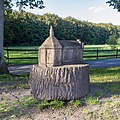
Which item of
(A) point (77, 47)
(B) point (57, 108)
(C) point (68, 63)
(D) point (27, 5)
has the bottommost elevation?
(B) point (57, 108)

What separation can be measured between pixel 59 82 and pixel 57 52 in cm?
76

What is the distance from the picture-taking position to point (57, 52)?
629cm

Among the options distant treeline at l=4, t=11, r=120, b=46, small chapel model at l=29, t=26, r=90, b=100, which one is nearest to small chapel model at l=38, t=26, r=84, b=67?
small chapel model at l=29, t=26, r=90, b=100

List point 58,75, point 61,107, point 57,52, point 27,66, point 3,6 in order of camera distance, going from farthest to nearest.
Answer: point 27,66 → point 3,6 → point 57,52 → point 58,75 → point 61,107

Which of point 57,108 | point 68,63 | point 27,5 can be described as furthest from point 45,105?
point 27,5

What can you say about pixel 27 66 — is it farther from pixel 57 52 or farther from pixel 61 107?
pixel 61 107

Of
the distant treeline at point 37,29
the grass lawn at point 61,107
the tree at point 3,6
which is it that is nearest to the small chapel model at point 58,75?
the grass lawn at point 61,107

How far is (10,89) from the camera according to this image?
7.29 meters

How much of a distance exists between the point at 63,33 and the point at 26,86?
147ft

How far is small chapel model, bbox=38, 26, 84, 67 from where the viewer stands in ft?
20.5

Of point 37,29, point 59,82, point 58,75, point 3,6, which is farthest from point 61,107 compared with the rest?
point 37,29

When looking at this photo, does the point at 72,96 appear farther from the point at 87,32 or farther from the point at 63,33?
the point at 87,32

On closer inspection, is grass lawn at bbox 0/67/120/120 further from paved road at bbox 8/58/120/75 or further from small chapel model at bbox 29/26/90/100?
paved road at bbox 8/58/120/75

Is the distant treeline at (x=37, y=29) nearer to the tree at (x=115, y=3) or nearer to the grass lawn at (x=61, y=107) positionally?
the tree at (x=115, y=3)
